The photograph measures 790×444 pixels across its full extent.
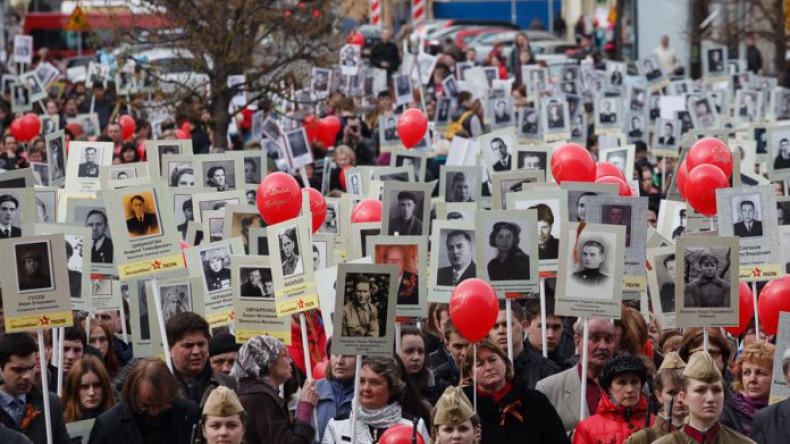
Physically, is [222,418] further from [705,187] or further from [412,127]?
[412,127]

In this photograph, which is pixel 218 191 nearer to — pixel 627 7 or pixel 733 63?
pixel 733 63

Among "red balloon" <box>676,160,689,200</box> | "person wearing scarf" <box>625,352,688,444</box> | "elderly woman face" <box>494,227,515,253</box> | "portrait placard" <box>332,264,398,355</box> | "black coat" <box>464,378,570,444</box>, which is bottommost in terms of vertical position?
"black coat" <box>464,378,570,444</box>

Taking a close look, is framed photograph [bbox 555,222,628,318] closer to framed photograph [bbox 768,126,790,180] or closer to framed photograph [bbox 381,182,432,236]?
framed photograph [bbox 381,182,432,236]

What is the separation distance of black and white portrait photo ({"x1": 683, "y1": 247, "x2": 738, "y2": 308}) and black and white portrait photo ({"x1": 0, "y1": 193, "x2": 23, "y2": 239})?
4.59 meters

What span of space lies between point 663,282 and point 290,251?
2.34m

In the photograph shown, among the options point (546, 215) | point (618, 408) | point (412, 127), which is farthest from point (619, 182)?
point (412, 127)

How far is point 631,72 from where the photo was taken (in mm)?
35594

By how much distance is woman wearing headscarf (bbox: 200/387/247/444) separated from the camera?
912cm

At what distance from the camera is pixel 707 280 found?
37.9ft

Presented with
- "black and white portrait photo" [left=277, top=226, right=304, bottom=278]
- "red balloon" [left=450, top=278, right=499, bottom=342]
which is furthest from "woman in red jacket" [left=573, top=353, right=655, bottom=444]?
"black and white portrait photo" [left=277, top=226, right=304, bottom=278]

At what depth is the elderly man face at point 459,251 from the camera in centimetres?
1277

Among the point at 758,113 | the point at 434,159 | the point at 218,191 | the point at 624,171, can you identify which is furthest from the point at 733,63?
the point at 218,191

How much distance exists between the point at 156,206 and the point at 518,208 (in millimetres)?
2277

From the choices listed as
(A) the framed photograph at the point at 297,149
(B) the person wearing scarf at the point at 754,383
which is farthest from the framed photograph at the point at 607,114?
(B) the person wearing scarf at the point at 754,383
